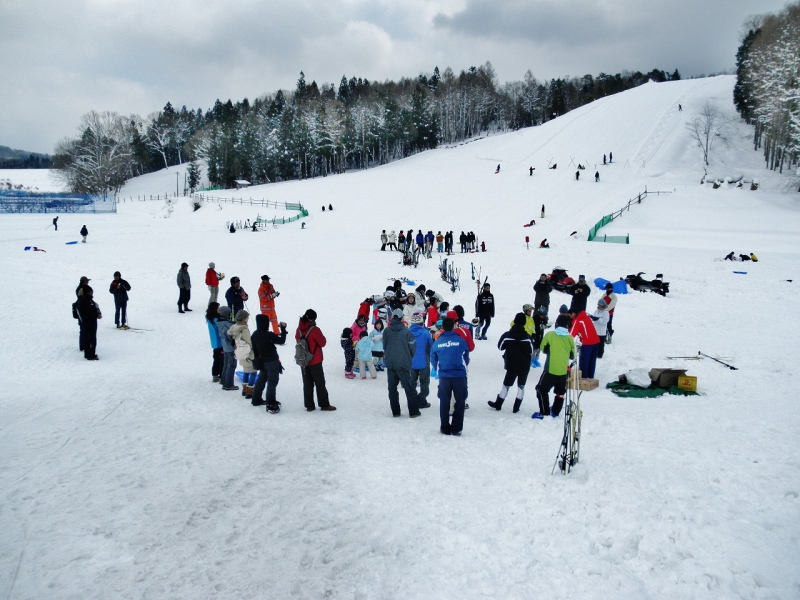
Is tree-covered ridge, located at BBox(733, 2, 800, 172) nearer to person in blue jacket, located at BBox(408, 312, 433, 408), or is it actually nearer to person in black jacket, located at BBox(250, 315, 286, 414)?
person in blue jacket, located at BBox(408, 312, 433, 408)

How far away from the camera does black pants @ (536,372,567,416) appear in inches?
302

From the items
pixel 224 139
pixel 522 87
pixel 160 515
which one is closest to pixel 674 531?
pixel 160 515

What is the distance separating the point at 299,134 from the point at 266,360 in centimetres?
7360

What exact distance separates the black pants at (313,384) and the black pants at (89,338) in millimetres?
5519

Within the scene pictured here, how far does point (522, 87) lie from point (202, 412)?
13396 centimetres

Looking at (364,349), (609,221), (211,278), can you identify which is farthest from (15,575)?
(609,221)

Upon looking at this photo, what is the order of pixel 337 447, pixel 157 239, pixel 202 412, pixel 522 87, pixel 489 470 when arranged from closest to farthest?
pixel 489 470 → pixel 337 447 → pixel 202 412 → pixel 157 239 → pixel 522 87

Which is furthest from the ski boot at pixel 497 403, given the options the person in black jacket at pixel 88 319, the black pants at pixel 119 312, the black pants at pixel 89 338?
the black pants at pixel 119 312

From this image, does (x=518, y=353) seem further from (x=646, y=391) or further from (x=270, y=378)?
(x=270, y=378)

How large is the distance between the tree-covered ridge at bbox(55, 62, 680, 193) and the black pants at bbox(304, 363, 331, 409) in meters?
71.2

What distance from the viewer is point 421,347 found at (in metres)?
8.19

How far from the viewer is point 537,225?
34.8 m

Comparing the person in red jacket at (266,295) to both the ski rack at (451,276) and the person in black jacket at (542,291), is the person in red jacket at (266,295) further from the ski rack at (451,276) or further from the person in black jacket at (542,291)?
the ski rack at (451,276)

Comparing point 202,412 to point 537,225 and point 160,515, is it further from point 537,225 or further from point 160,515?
point 537,225
